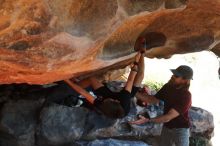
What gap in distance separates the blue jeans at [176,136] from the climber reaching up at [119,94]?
1275 millimetres

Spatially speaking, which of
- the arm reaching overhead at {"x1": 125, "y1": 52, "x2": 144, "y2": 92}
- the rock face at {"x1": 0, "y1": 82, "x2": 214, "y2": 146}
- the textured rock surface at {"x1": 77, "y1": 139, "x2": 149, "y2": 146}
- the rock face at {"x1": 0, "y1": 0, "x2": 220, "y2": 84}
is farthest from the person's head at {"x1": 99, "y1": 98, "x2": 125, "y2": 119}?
the textured rock surface at {"x1": 77, "y1": 139, "x2": 149, "y2": 146}

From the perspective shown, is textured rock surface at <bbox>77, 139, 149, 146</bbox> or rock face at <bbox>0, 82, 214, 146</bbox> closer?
rock face at <bbox>0, 82, 214, 146</bbox>

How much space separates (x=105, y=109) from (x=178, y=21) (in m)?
2.08

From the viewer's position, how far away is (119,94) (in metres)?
6.16

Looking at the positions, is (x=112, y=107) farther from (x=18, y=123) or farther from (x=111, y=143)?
(x=18, y=123)

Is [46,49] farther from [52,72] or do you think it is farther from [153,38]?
[153,38]

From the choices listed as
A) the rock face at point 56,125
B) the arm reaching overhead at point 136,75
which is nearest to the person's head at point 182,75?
the arm reaching overhead at point 136,75

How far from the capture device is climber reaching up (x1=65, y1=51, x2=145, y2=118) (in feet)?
20.0

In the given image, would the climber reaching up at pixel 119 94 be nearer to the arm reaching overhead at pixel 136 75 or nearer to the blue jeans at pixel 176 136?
the arm reaching overhead at pixel 136 75

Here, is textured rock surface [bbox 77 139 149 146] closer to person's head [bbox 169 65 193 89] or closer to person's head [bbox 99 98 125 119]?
person's head [bbox 99 98 125 119]

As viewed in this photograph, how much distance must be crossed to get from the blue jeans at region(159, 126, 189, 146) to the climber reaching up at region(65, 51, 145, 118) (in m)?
1.28

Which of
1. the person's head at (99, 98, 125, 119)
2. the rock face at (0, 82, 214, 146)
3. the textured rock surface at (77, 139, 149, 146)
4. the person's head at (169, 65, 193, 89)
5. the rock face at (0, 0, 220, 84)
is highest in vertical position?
the rock face at (0, 0, 220, 84)

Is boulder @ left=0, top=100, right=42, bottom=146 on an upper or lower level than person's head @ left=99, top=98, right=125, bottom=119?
lower

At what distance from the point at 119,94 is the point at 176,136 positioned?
1.60 meters
